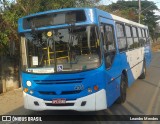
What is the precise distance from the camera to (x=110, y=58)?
27.2 ft

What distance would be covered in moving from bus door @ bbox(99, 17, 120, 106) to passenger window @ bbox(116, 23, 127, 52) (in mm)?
648

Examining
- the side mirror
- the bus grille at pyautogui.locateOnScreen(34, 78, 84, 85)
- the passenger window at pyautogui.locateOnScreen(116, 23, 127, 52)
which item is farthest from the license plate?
the passenger window at pyautogui.locateOnScreen(116, 23, 127, 52)

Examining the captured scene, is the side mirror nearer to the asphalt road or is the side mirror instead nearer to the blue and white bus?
the blue and white bus

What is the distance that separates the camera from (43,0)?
15.3 metres

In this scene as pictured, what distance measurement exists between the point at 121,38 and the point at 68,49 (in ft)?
9.13

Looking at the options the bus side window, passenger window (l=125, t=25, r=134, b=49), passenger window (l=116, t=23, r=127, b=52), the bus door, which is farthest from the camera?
passenger window (l=125, t=25, r=134, b=49)

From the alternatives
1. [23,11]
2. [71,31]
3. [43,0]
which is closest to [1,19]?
[23,11]

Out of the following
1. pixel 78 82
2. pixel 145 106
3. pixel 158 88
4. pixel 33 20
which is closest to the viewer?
pixel 78 82

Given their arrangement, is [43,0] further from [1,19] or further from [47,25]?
[47,25]

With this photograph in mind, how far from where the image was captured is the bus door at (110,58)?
7.84m

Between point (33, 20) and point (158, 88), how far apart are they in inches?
248

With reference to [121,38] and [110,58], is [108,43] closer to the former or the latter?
[110,58]

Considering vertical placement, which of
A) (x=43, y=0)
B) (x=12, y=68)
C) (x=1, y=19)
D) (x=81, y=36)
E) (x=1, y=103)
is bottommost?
(x=1, y=103)

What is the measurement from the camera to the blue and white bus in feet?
24.6
